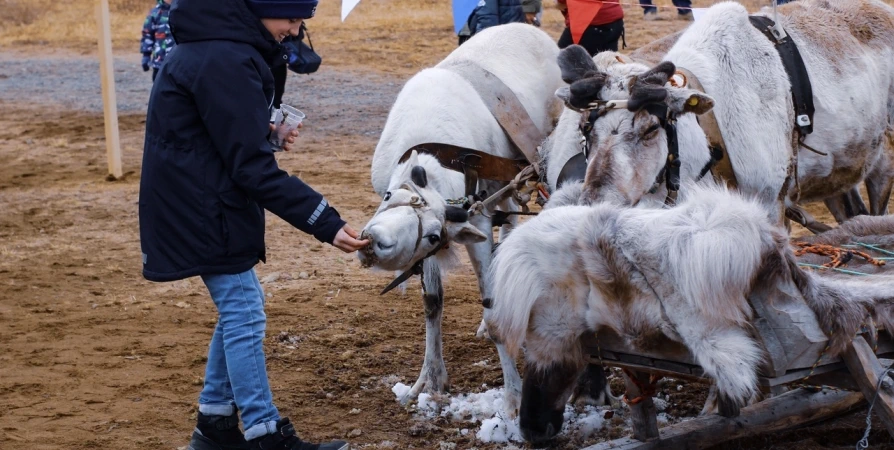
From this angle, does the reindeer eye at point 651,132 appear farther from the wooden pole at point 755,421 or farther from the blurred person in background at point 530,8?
the blurred person in background at point 530,8

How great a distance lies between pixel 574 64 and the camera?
461 centimetres

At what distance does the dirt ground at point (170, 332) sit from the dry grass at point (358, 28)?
213 inches

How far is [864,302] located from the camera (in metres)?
3.25

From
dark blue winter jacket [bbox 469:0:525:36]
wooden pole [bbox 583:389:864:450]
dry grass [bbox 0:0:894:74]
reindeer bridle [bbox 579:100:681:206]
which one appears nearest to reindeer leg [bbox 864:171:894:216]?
wooden pole [bbox 583:389:864:450]

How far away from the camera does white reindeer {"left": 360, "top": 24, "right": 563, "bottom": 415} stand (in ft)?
14.3

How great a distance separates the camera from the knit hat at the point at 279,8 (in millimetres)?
3645

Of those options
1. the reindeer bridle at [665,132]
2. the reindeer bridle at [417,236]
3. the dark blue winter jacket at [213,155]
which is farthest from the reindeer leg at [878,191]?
the dark blue winter jacket at [213,155]

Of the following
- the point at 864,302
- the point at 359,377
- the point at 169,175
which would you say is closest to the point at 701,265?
the point at 864,302

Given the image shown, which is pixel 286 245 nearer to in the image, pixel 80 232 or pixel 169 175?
pixel 80 232

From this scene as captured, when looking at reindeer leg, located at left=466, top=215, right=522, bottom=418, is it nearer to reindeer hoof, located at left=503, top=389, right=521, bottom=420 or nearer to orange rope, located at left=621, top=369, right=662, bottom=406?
reindeer hoof, located at left=503, top=389, right=521, bottom=420

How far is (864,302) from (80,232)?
22.7ft

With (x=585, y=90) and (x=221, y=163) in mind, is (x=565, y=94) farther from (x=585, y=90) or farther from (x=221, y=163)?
(x=221, y=163)

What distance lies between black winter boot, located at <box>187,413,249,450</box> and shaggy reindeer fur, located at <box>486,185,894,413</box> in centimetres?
131

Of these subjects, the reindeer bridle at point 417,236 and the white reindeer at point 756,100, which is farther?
the white reindeer at point 756,100
